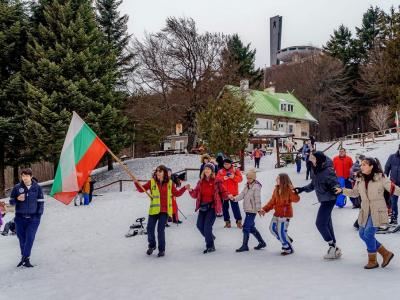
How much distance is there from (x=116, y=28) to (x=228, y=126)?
62.7 feet

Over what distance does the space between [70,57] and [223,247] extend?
2362 cm

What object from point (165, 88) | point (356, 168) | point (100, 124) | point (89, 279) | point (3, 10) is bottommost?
point (89, 279)

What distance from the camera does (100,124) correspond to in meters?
30.7

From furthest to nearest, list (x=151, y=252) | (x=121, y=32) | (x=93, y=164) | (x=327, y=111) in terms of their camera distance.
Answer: (x=327, y=111)
(x=121, y=32)
(x=93, y=164)
(x=151, y=252)

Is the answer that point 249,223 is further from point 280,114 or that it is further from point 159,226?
point 280,114

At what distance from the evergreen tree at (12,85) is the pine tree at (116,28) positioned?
959 centimetres

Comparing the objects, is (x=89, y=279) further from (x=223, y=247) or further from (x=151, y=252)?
(x=223, y=247)

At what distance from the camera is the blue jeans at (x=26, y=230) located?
337 inches

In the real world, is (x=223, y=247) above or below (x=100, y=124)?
below

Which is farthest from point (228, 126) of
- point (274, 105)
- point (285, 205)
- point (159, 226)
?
point (274, 105)

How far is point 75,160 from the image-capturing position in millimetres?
10195

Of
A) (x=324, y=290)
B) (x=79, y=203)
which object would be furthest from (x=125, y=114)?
(x=324, y=290)

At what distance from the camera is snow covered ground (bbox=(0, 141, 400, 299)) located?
6055 millimetres

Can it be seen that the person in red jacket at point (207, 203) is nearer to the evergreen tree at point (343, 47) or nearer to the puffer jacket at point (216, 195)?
the puffer jacket at point (216, 195)
